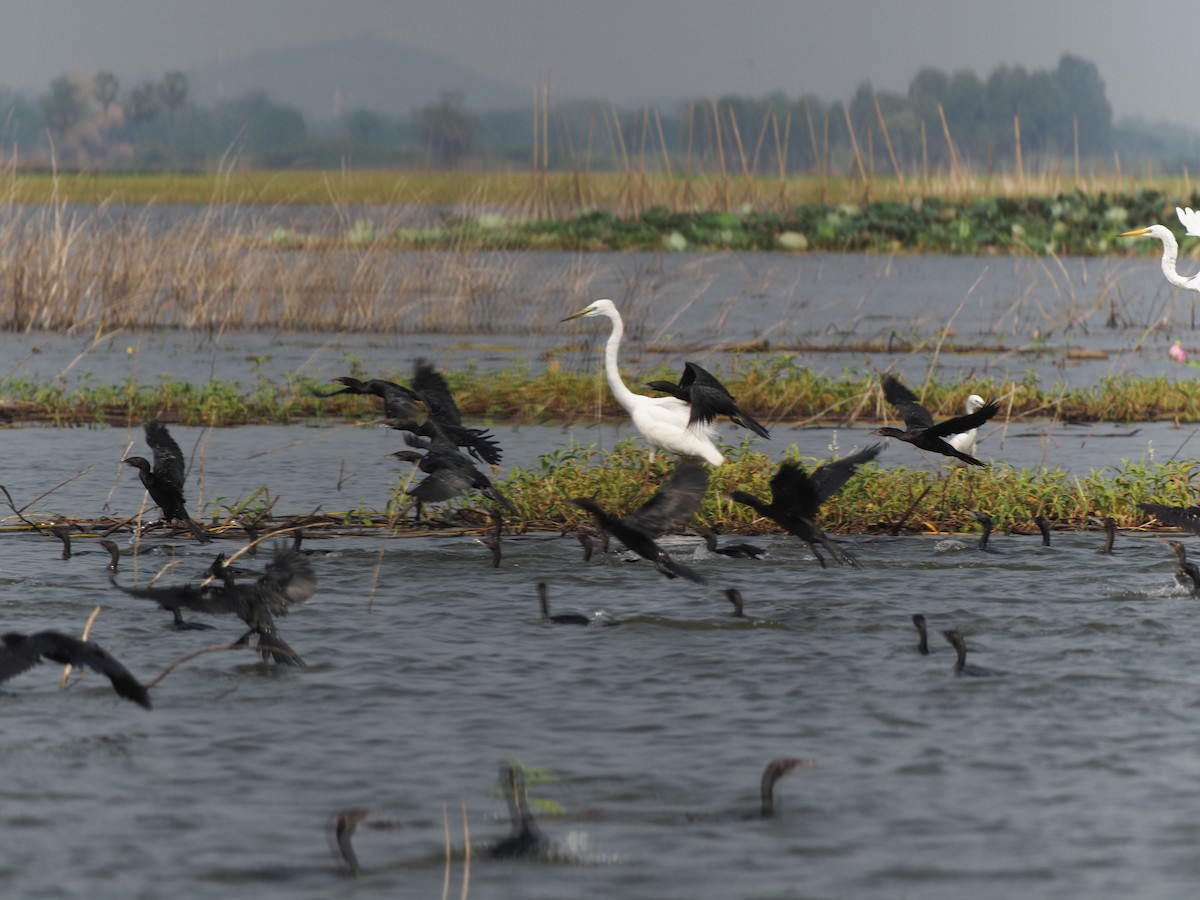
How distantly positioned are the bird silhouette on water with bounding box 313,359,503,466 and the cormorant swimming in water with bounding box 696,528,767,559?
3.38 feet

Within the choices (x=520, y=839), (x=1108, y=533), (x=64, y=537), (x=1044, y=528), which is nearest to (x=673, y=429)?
(x=1044, y=528)

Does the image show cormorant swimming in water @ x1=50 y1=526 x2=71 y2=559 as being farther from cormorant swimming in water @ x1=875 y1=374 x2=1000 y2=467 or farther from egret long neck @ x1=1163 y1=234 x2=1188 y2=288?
egret long neck @ x1=1163 y1=234 x2=1188 y2=288

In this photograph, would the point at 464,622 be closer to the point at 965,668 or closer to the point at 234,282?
the point at 965,668

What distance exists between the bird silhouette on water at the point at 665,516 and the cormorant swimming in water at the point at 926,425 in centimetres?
125

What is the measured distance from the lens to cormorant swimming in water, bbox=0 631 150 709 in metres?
5.00

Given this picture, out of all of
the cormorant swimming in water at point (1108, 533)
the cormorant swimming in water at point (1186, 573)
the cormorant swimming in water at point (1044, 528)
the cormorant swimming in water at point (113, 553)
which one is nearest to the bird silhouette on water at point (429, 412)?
the cormorant swimming in water at point (113, 553)

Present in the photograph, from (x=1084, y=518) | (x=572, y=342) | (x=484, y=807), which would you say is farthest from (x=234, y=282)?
(x=484, y=807)

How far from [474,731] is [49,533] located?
405 centimetres

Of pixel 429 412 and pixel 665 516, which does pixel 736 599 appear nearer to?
pixel 665 516

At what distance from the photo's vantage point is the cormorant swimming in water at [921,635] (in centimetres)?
626

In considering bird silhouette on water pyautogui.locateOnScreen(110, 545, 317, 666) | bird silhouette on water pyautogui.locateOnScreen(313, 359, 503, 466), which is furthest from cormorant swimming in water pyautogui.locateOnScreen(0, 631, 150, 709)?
bird silhouette on water pyautogui.locateOnScreen(313, 359, 503, 466)

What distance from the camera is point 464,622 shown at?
7.03 m

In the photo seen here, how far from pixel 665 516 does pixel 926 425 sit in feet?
7.17

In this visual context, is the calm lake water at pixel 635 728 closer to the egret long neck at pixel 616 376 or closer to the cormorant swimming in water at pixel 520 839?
the cormorant swimming in water at pixel 520 839
